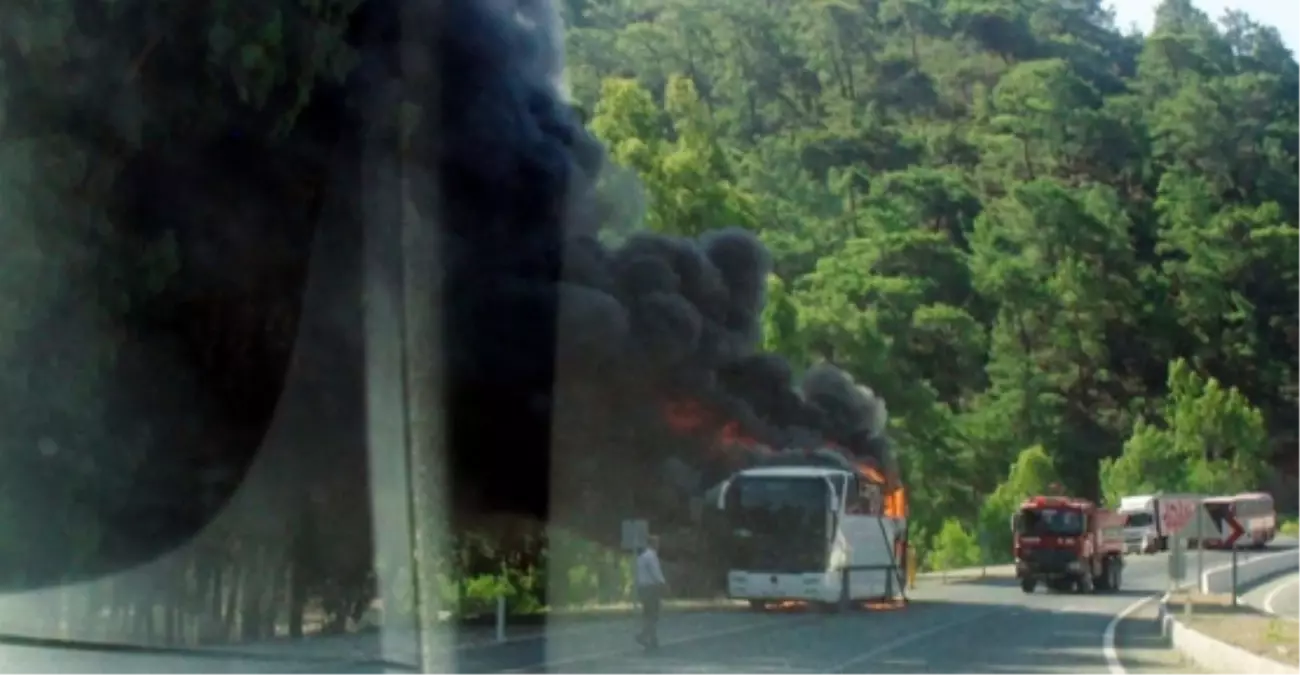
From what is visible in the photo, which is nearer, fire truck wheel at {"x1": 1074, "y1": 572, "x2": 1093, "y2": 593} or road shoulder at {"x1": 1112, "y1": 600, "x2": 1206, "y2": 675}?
road shoulder at {"x1": 1112, "y1": 600, "x2": 1206, "y2": 675}

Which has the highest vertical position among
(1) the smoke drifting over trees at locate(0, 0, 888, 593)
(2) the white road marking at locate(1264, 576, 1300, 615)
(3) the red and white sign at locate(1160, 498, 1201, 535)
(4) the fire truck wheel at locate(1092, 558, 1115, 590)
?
(1) the smoke drifting over trees at locate(0, 0, 888, 593)

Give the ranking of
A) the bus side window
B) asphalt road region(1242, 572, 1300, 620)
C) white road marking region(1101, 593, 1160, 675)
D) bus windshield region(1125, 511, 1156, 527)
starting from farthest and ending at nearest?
bus windshield region(1125, 511, 1156, 527) < the bus side window < asphalt road region(1242, 572, 1300, 620) < white road marking region(1101, 593, 1160, 675)

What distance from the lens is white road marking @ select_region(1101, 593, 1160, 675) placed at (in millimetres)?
24998

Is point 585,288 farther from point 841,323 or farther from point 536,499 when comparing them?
point 841,323

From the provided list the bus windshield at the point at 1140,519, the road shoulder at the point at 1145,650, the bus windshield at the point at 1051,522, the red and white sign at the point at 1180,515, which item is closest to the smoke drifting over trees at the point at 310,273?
the bus windshield at the point at 1051,522

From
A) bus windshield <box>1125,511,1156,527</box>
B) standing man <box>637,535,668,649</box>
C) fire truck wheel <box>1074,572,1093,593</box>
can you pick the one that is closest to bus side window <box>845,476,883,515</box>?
fire truck wheel <box>1074,572,1093,593</box>

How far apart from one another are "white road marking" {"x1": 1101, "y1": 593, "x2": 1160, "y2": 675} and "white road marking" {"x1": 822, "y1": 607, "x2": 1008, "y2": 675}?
8.83ft

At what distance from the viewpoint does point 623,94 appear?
58.1 metres

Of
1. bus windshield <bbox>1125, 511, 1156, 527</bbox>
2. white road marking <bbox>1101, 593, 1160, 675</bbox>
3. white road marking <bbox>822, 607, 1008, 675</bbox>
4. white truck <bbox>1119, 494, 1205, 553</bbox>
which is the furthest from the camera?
bus windshield <bbox>1125, 511, 1156, 527</bbox>

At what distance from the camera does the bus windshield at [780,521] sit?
4172 centimetres

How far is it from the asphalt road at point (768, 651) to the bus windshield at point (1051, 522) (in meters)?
10.1

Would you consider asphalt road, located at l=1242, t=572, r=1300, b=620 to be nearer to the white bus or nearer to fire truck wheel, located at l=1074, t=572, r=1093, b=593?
fire truck wheel, located at l=1074, t=572, r=1093, b=593

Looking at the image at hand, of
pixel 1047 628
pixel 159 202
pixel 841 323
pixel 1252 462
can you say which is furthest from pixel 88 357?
pixel 1252 462

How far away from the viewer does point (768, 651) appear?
27.5 meters
